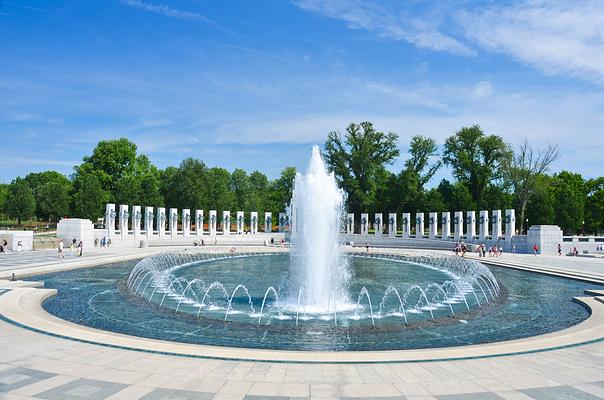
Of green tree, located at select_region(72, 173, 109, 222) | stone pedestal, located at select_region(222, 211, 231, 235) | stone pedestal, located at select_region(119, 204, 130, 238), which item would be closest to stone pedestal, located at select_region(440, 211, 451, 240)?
stone pedestal, located at select_region(222, 211, 231, 235)

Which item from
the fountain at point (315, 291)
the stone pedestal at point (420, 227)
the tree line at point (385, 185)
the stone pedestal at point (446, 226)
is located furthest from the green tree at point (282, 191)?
the fountain at point (315, 291)

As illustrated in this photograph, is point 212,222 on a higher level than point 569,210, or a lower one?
lower

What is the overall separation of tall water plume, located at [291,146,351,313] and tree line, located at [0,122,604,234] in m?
47.1

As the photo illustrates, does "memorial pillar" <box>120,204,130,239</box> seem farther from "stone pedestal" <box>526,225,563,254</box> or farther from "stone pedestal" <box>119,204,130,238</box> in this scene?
"stone pedestal" <box>526,225,563,254</box>

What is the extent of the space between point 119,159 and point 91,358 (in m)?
66.0

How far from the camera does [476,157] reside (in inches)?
2522

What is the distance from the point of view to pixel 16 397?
655 cm

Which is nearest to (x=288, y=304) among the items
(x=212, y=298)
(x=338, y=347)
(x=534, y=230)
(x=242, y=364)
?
(x=212, y=298)

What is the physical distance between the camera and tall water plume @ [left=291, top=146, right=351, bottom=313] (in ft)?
54.7

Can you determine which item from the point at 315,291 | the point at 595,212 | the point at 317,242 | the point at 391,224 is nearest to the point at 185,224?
the point at 391,224

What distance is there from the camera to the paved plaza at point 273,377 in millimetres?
6887

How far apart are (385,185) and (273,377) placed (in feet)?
209

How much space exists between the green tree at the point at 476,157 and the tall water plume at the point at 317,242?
160 ft

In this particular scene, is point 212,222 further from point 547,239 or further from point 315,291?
point 315,291
